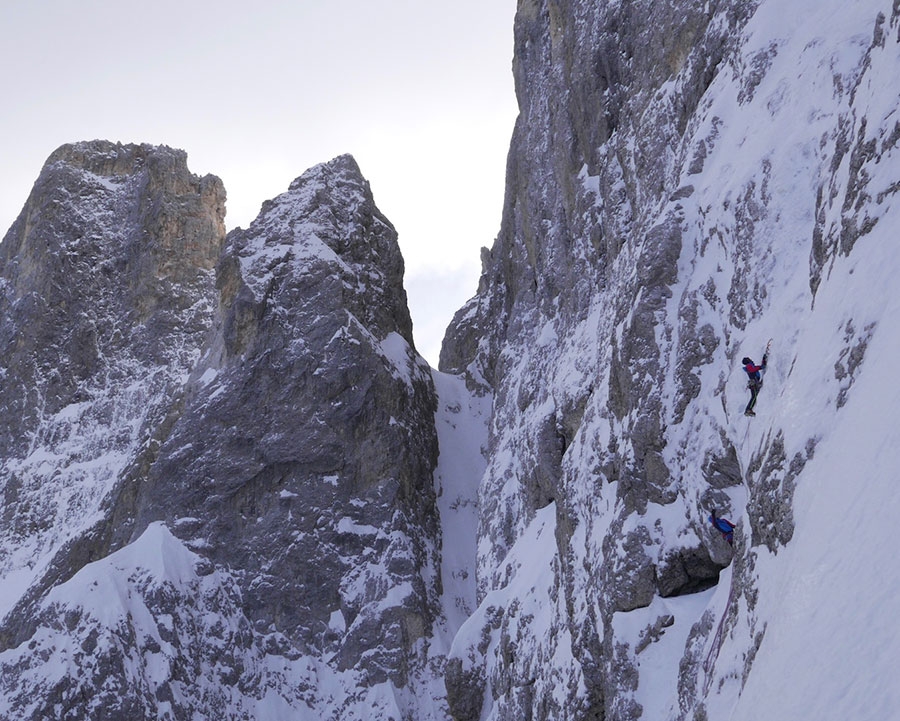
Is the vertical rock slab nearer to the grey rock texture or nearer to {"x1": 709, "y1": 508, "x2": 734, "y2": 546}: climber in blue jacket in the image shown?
the grey rock texture

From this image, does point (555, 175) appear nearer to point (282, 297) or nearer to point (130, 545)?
point (282, 297)

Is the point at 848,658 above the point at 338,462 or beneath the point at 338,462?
beneath

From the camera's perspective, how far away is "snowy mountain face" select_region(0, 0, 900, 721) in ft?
53.0

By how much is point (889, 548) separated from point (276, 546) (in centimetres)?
4611

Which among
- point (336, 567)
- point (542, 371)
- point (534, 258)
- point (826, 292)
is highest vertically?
point (534, 258)

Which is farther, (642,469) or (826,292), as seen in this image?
(642,469)

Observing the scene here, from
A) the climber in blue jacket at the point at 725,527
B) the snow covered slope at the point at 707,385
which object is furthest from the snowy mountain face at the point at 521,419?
the climber in blue jacket at the point at 725,527

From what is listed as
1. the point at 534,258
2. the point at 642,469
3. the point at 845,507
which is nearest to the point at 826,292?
the point at 845,507

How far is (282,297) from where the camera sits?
60969 millimetres

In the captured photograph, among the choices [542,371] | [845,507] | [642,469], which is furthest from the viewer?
[542,371]

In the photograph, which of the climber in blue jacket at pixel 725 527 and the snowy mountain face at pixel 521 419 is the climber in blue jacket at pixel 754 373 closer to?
the snowy mountain face at pixel 521 419

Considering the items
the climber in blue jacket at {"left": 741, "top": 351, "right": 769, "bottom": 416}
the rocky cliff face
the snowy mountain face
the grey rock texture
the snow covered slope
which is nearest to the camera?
the snow covered slope

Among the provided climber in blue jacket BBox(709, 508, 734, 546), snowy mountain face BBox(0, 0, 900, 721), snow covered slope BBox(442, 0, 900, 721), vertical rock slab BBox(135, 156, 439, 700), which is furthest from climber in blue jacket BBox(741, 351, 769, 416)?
vertical rock slab BBox(135, 156, 439, 700)

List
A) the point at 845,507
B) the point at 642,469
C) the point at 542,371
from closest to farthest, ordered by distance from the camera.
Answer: the point at 845,507 < the point at 642,469 < the point at 542,371
